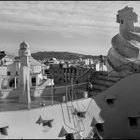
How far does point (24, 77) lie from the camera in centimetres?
1279

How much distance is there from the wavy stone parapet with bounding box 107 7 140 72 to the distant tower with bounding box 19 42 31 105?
568 centimetres

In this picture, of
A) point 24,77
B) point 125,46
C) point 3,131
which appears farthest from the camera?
point 125,46

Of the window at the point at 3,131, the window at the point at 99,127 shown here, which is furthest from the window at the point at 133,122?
the window at the point at 3,131

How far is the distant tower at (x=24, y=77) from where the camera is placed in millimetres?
12773

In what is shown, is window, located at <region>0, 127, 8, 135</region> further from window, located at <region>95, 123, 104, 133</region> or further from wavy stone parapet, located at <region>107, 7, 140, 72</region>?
wavy stone parapet, located at <region>107, 7, 140, 72</region>

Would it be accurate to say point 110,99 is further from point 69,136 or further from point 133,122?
point 69,136

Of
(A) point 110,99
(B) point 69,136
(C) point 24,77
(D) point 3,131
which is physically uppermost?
(C) point 24,77

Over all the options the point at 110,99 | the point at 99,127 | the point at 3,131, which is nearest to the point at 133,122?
the point at 110,99

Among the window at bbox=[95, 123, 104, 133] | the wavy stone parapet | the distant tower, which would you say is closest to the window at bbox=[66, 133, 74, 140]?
the window at bbox=[95, 123, 104, 133]

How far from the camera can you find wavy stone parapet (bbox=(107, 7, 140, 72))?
52.0 feet

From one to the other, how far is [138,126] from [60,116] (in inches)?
174

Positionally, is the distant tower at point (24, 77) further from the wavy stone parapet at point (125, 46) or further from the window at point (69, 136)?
the wavy stone parapet at point (125, 46)

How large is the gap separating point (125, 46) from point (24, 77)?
257 inches

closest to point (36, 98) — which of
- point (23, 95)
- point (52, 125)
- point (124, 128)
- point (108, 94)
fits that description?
point (23, 95)
